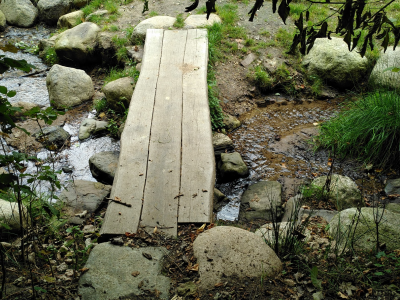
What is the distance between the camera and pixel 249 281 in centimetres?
247

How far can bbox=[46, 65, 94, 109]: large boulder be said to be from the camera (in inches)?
250

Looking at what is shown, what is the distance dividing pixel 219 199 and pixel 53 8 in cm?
734

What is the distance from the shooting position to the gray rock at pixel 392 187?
4.45m

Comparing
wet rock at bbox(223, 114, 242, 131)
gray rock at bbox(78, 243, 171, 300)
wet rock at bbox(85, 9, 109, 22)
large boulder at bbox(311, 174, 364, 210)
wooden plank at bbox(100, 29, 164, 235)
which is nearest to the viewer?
gray rock at bbox(78, 243, 171, 300)

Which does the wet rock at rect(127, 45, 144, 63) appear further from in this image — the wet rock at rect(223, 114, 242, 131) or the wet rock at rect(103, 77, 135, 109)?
the wet rock at rect(223, 114, 242, 131)

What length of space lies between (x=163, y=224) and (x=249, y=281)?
0.84 m

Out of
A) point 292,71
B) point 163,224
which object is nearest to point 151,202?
point 163,224

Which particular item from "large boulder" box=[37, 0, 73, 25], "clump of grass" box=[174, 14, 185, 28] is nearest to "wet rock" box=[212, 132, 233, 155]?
"clump of grass" box=[174, 14, 185, 28]

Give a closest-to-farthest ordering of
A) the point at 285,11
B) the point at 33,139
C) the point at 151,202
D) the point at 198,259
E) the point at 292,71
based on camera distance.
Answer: the point at 285,11
the point at 198,259
the point at 151,202
the point at 33,139
the point at 292,71

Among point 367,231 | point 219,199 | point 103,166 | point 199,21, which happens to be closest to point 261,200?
point 219,199

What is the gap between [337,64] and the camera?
6504 millimetres

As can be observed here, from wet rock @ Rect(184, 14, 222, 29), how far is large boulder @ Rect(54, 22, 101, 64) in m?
1.88

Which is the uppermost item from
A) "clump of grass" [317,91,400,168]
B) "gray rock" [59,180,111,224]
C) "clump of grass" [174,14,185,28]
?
"clump of grass" [174,14,185,28]

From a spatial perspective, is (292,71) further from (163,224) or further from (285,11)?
(285,11)
